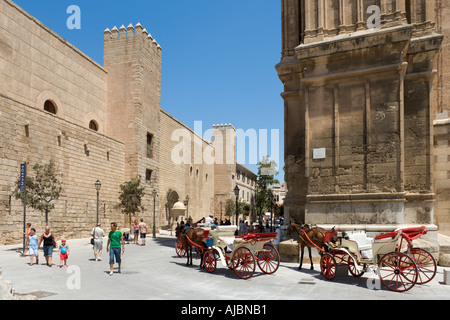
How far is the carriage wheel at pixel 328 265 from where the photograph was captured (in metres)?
9.12

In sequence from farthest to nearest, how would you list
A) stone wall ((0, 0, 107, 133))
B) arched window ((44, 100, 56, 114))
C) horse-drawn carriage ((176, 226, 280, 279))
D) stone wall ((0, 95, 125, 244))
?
arched window ((44, 100, 56, 114)) → stone wall ((0, 0, 107, 133)) → stone wall ((0, 95, 125, 244)) → horse-drawn carriage ((176, 226, 280, 279))

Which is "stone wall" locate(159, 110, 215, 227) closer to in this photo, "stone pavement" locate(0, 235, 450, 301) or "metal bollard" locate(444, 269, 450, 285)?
"stone pavement" locate(0, 235, 450, 301)

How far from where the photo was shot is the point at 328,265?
30.0ft

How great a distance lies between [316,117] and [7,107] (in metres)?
14.6

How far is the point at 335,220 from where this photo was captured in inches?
453

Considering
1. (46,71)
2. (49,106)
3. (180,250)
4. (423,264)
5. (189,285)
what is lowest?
(180,250)

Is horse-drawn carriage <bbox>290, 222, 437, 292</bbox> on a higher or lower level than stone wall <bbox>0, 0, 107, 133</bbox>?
lower

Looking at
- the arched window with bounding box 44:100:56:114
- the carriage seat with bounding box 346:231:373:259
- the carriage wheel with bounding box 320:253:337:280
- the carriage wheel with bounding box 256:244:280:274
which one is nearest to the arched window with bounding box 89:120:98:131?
the arched window with bounding box 44:100:56:114

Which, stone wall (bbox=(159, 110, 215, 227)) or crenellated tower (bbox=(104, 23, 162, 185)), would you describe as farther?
stone wall (bbox=(159, 110, 215, 227))

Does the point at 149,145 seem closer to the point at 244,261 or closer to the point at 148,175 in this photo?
the point at 148,175

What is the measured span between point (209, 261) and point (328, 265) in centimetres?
327

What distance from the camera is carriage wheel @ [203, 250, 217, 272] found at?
10789mm

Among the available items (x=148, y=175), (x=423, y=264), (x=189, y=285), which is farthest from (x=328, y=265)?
(x=148, y=175)
